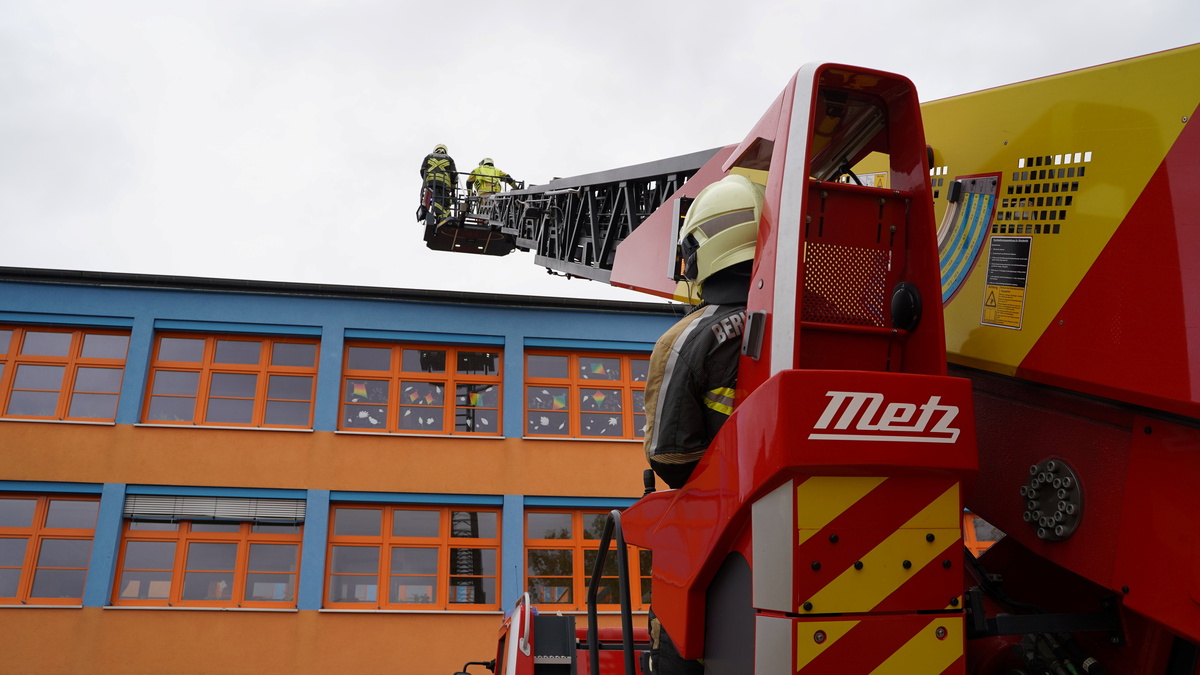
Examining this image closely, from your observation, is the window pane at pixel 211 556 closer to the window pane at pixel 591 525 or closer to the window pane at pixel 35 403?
the window pane at pixel 35 403

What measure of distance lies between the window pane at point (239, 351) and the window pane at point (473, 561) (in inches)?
235

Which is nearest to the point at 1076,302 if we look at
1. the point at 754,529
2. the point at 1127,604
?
the point at 1127,604

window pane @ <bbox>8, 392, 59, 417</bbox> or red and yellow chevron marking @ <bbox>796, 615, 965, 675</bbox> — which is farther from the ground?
window pane @ <bbox>8, 392, 59, 417</bbox>

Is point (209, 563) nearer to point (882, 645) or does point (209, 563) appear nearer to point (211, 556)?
point (211, 556)

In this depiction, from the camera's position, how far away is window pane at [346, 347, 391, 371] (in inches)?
767

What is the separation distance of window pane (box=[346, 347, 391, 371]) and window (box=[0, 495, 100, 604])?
5.62 m

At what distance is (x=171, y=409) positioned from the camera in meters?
18.6

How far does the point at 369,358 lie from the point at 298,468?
111 inches

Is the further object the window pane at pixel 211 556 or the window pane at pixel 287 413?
the window pane at pixel 287 413

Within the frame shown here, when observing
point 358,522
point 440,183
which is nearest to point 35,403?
point 358,522

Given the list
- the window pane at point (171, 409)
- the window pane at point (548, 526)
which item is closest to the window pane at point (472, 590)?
the window pane at point (548, 526)

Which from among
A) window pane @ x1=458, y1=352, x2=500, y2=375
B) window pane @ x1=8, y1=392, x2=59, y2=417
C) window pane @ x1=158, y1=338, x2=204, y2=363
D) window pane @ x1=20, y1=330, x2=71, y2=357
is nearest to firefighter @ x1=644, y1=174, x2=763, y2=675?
window pane @ x1=458, y1=352, x2=500, y2=375

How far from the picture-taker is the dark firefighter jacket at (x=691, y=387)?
2777 millimetres

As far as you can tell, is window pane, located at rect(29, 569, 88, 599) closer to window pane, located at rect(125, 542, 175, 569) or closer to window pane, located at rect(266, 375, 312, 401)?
window pane, located at rect(125, 542, 175, 569)
